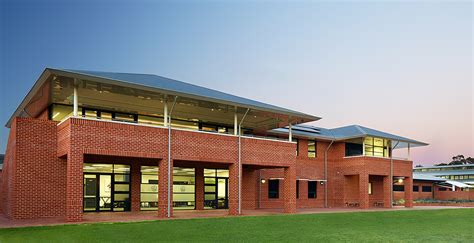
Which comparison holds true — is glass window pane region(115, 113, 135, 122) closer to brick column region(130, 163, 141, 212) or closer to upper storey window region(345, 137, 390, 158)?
brick column region(130, 163, 141, 212)

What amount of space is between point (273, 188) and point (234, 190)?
9105 mm

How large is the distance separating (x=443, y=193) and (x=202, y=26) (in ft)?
117

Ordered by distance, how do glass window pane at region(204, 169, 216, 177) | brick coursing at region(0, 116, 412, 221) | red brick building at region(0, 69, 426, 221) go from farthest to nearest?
1. glass window pane at region(204, 169, 216, 177)
2. red brick building at region(0, 69, 426, 221)
3. brick coursing at region(0, 116, 412, 221)

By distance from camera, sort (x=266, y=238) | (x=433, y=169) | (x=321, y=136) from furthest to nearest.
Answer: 1. (x=433, y=169)
2. (x=321, y=136)
3. (x=266, y=238)

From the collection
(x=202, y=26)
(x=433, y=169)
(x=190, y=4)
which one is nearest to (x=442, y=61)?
(x=202, y=26)

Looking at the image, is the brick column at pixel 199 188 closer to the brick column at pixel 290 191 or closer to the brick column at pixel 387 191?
the brick column at pixel 290 191

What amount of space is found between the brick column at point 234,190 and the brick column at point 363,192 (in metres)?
13.2

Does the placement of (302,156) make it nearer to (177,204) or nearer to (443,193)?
(177,204)

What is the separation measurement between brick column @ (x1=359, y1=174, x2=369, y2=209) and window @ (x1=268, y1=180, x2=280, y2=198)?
6.16 metres

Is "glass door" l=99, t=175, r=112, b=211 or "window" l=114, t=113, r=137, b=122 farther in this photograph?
"window" l=114, t=113, r=137, b=122

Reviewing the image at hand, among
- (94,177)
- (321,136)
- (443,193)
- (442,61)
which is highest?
(442,61)

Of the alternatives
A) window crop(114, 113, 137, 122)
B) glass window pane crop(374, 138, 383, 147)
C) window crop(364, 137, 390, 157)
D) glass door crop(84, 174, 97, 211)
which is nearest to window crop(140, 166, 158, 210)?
glass door crop(84, 174, 97, 211)

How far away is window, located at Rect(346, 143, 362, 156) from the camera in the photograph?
1340 inches

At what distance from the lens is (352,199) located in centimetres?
3347
